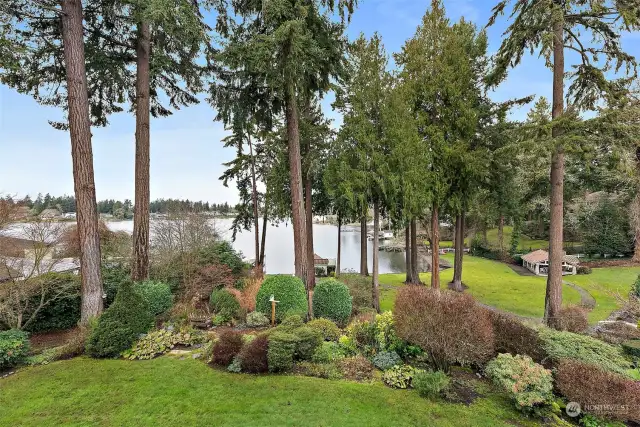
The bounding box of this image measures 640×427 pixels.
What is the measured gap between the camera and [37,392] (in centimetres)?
488

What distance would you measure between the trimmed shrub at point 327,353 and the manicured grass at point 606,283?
1088cm

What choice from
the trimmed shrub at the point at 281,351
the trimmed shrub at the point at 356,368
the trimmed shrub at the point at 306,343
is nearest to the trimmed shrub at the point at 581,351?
the trimmed shrub at the point at 356,368

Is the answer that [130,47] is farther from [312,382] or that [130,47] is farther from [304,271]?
[312,382]

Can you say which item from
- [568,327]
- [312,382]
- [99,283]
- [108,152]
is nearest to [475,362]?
[312,382]

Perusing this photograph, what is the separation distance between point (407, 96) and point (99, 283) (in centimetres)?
1247

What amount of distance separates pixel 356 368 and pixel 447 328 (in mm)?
1906

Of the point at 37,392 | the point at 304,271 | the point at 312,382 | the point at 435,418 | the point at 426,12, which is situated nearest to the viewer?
the point at 435,418

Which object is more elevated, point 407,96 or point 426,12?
point 426,12

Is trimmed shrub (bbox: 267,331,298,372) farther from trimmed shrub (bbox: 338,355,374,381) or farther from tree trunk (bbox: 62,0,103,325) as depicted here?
tree trunk (bbox: 62,0,103,325)

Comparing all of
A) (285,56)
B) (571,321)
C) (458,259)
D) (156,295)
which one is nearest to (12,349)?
(156,295)

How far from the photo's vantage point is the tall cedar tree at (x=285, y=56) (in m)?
8.46

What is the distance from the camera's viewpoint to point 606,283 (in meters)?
17.1

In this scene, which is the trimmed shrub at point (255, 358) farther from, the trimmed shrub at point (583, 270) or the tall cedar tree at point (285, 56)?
the trimmed shrub at point (583, 270)

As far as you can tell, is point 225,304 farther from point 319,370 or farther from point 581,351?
point 581,351
